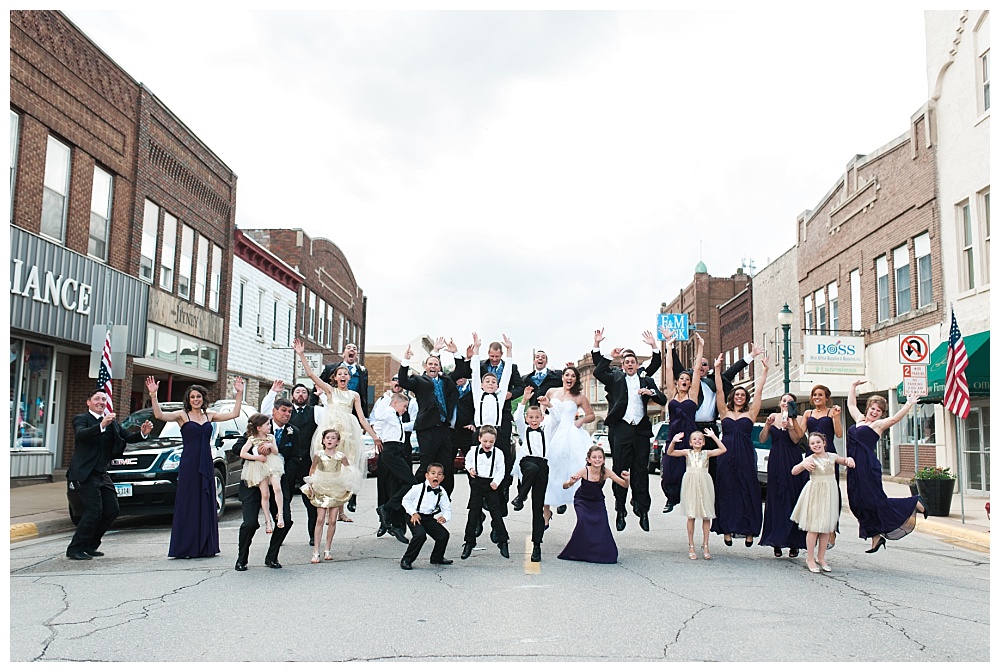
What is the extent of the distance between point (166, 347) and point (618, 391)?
56.1 feet

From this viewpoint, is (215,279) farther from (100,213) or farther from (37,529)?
(37,529)

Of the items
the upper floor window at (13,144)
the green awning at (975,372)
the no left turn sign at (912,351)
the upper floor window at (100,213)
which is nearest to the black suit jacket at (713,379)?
the no left turn sign at (912,351)

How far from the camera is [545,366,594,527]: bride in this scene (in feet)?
33.7

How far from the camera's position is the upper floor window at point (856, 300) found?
26172 millimetres

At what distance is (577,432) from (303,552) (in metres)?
3.48

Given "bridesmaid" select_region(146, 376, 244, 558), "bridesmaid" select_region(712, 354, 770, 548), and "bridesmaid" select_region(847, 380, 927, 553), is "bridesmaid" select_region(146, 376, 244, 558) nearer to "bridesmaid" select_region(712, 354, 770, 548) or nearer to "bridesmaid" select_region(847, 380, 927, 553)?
"bridesmaid" select_region(712, 354, 770, 548)

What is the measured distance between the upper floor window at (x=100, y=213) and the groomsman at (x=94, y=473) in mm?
12036

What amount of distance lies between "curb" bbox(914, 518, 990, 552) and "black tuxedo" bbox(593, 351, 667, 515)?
202 inches

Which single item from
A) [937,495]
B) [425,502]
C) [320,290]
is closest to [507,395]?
[425,502]

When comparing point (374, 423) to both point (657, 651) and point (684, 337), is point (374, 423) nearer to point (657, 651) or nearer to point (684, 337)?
point (657, 651)

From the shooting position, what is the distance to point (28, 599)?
7.09 meters

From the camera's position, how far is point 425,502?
28.2 ft

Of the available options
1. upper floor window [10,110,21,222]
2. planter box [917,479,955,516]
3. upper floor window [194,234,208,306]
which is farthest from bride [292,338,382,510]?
upper floor window [194,234,208,306]
